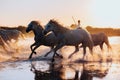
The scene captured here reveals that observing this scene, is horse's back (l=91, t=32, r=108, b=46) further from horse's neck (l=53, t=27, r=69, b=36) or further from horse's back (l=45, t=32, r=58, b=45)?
horse's neck (l=53, t=27, r=69, b=36)

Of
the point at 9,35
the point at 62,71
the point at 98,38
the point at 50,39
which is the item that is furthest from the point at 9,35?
the point at 62,71

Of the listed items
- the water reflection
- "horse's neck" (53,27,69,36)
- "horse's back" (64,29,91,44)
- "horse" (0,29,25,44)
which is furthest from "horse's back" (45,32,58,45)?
"horse" (0,29,25,44)

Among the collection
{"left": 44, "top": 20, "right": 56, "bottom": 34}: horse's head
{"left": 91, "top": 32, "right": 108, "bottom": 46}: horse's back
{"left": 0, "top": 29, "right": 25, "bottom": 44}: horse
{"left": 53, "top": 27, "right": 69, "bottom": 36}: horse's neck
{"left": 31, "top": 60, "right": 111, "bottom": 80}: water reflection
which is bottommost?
{"left": 31, "top": 60, "right": 111, "bottom": 80}: water reflection

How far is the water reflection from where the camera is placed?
1678 centimetres

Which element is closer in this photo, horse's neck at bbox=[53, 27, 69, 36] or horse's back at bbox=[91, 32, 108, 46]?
horse's neck at bbox=[53, 27, 69, 36]

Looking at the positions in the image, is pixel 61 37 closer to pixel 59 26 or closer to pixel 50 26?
pixel 59 26

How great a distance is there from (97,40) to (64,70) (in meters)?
8.41

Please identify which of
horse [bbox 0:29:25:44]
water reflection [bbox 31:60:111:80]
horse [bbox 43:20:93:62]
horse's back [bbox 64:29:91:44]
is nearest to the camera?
water reflection [bbox 31:60:111:80]

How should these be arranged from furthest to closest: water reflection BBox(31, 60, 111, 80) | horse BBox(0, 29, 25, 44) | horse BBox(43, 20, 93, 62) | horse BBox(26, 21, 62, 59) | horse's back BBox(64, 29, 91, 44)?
horse BBox(0, 29, 25, 44)
horse BBox(26, 21, 62, 59)
horse's back BBox(64, 29, 91, 44)
horse BBox(43, 20, 93, 62)
water reflection BBox(31, 60, 111, 80)

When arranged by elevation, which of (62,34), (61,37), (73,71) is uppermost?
(62,34)

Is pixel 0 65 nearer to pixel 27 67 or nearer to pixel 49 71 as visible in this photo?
pixel 27 67

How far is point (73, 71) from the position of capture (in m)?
18.5

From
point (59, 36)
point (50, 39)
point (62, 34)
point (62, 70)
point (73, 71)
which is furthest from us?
point (50, 39)

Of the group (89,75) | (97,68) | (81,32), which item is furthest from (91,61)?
(89,75)
